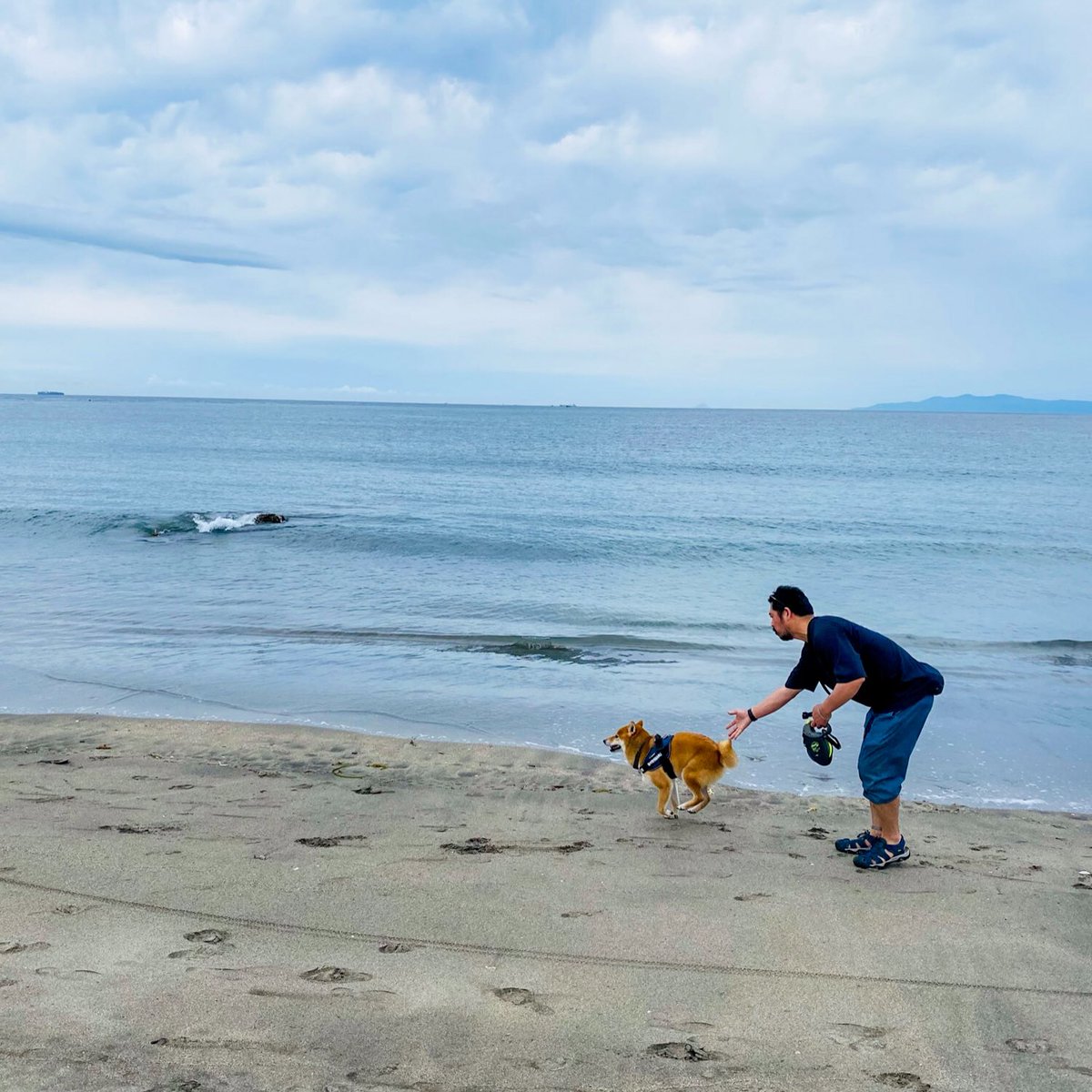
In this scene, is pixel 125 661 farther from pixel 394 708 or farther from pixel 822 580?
pixel 822 580

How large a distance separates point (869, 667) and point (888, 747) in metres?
0.54

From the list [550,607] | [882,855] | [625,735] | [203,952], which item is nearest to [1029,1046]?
[882,855]

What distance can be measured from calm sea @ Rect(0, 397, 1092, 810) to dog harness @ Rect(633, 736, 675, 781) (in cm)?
191

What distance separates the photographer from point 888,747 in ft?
19.5

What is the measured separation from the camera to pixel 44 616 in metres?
16.1

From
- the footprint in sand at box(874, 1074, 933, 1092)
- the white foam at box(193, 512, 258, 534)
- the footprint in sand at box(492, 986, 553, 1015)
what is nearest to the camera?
the footprint in sand at box(874, 1074, 933, 1092)

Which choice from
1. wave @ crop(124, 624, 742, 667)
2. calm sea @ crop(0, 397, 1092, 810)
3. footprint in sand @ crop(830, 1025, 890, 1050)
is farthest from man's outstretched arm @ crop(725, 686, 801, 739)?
wave @ crop(124, 624, 742, 667)

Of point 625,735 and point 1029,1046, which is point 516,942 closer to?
point 1029,1046

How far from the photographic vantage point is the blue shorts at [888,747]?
587 centimetres

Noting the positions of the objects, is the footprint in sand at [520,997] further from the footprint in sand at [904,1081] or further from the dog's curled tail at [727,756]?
the dog's curled tail at [727,756]

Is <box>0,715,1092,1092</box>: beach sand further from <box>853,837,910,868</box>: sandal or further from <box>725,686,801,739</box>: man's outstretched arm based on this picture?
<box>725,686,801,739</box>: man's outstretched arm

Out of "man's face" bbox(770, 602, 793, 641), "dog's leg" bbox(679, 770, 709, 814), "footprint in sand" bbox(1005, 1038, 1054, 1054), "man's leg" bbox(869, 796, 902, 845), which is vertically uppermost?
"man's face" bbox(770, 602, 793, 641)

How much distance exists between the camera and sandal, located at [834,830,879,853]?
6.38 m

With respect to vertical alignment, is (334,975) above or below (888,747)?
below
